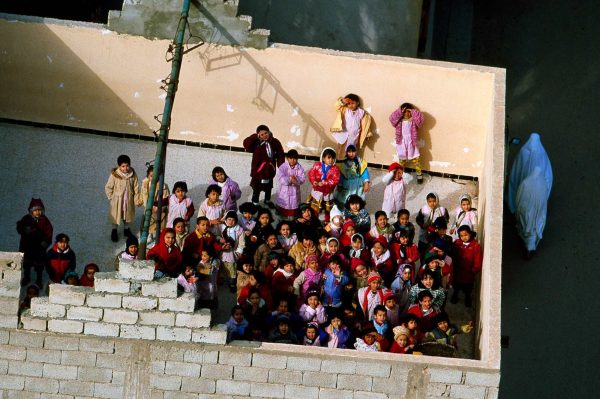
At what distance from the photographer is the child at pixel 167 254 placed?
2214cm

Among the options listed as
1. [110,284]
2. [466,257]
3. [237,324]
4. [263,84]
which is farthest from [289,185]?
[110,284]

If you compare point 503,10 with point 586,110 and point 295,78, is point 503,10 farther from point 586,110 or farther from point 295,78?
point 295,78

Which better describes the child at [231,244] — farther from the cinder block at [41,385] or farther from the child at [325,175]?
the cinder block at [41,385]

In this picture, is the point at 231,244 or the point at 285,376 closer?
the point at 285,376

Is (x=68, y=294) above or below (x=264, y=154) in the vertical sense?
below

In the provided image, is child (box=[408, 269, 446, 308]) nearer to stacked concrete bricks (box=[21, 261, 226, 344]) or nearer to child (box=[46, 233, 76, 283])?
stacked concrete bricks (box=[21, 261, 226, 344])

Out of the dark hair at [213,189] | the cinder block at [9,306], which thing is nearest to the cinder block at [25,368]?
the cinder block at [9,306]

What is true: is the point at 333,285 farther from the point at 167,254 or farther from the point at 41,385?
the point at 41,385

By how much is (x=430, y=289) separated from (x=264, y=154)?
3136mm

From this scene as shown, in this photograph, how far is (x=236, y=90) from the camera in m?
25.1

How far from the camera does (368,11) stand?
27.9 meters

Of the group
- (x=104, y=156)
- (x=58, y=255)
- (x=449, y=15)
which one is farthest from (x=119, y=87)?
(x=449, y=15)

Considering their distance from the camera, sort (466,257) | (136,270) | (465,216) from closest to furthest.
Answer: (136,270), (466,257), (465,216)

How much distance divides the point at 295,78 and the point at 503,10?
6.84 m
